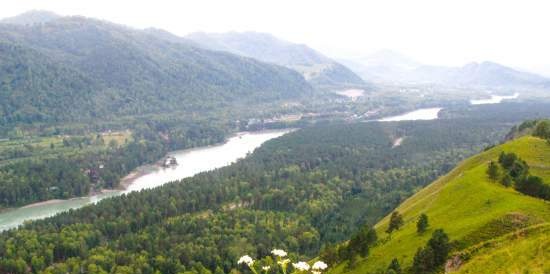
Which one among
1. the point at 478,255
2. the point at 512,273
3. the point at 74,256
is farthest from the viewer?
the point at 74,256

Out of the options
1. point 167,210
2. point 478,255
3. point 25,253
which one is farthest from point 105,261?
point 478,255

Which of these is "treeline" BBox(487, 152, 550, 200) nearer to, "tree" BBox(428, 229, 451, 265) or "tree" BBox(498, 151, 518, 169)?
"tree" BBox(498, 151, 518, 169)

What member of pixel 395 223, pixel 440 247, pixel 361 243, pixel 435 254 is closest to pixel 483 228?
pixel 440 247

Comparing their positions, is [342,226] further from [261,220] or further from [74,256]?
[74,256]

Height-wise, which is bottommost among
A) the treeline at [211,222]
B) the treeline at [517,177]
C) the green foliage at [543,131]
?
the treeline at [211,222]

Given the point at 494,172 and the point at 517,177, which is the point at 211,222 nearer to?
the point at 494,172

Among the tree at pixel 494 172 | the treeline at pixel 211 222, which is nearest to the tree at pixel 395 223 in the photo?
the tree at pixel 494 172

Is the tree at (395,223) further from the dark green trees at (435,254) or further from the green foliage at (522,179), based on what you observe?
the dark green trees at (435,254)
